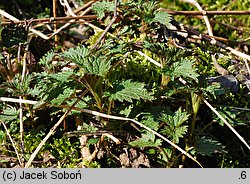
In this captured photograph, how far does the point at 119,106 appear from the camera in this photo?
2076 millimetres

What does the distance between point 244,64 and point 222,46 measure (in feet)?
→ 0.51

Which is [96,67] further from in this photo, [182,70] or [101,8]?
[101,8]

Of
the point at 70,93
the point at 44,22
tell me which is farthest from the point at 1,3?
the point at 70,93

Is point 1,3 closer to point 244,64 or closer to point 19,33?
point 19,33

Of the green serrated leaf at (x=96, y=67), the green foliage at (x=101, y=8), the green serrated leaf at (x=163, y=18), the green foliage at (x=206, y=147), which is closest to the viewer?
the green serrated leaf at (x=96, y=67)

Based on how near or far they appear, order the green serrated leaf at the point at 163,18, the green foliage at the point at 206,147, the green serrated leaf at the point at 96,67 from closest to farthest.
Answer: the green serrated leaf at the point at 96,67 → the green foliage at the point at 206,147 → the green serrated leaf at the point at 163,18

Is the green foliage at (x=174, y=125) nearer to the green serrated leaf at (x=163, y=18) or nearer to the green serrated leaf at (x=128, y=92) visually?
the green serrated leaf at (x=128, y=92)

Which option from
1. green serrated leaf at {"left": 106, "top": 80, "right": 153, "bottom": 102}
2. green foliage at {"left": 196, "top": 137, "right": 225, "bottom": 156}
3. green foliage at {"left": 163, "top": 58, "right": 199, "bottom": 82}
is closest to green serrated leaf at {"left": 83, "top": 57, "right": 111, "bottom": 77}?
green serrated leaf at {"left": 106, "top": 80, "right": 153, "bottom": 102}

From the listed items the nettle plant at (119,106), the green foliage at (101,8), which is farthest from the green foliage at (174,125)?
the green foliage at (101,8)

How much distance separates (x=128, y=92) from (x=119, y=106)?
25cm

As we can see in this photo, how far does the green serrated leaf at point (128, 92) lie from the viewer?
1.80 metres

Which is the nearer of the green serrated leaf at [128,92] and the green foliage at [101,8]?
the green serrated leaf at [128,92]

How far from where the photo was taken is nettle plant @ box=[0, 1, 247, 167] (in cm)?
183

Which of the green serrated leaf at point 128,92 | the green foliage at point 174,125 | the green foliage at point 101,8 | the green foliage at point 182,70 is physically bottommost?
the green foliage at point 174,125
